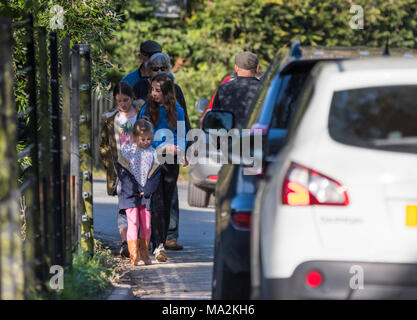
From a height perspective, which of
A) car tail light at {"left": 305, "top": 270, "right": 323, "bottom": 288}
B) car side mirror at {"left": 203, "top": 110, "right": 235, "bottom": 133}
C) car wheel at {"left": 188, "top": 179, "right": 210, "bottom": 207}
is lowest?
car wheel at {"left": 188, "top": 179, "right": 210, "bottom": 207}

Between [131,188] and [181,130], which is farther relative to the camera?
[181,130]

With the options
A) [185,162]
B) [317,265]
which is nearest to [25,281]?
[317,265]

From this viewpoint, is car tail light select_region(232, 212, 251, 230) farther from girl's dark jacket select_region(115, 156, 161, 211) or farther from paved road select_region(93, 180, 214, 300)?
girl's dark jacket select_region(115, 156, 161, 211)

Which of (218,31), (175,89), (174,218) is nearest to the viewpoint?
(175,89)

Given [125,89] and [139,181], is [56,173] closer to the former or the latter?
[139,181]

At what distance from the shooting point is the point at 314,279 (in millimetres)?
5047

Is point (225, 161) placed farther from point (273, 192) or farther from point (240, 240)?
point (273, 192)

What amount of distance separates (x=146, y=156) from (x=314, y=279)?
14.2 ft

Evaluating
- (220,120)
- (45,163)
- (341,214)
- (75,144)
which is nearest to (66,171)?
(45,163)

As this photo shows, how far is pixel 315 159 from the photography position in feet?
16.5

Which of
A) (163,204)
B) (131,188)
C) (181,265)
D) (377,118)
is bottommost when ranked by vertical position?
(181,265)

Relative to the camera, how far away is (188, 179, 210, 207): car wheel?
1414 cm

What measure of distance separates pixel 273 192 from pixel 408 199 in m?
0.66

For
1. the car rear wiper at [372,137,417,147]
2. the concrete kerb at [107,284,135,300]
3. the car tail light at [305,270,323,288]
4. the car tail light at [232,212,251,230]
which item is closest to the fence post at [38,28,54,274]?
the concrete kerb at [107,284,135,300]
